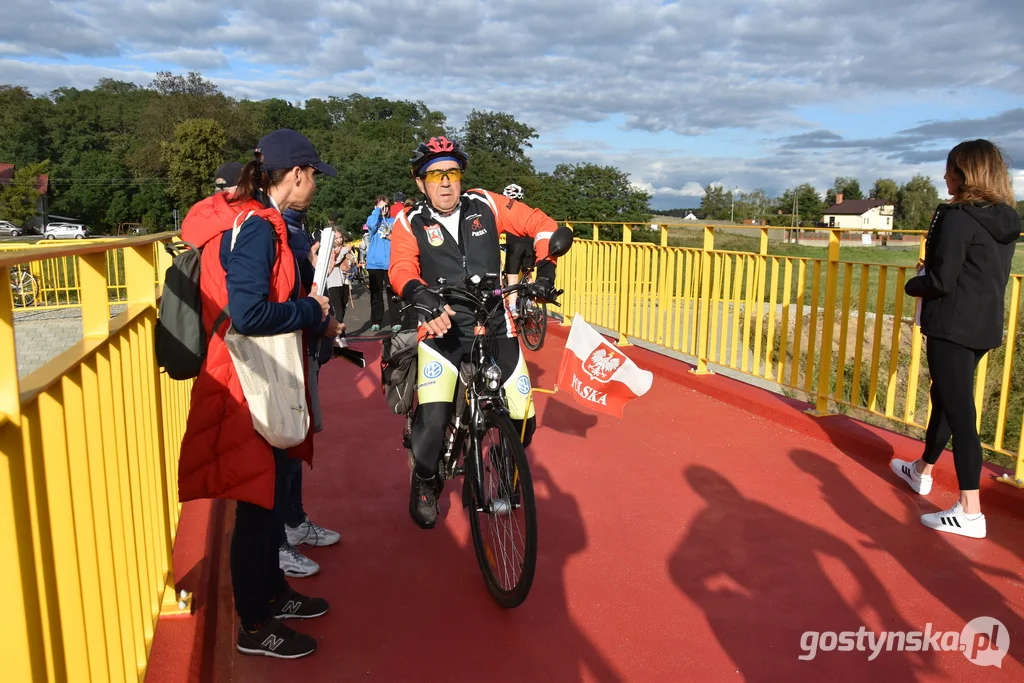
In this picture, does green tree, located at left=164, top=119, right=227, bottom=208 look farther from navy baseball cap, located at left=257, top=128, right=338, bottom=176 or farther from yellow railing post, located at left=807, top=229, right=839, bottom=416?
navy baseball cap, located at left=257, top=128, right=338, bottom=176

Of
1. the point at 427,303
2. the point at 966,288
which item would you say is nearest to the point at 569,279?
the point at 966,288

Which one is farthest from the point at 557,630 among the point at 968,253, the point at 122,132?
the point at 122,132

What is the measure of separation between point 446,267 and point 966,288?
8.79 feet

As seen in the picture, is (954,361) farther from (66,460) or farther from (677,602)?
(66,460)

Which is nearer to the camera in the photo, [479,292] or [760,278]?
[479,292]

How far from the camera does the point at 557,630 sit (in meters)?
3.29

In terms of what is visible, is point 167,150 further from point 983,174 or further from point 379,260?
point 983,174

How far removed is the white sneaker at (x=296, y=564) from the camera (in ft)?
12.3

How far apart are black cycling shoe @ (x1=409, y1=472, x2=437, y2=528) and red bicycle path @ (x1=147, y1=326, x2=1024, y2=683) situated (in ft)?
0.71

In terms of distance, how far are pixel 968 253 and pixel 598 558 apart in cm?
245

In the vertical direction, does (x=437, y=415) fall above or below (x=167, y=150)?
below

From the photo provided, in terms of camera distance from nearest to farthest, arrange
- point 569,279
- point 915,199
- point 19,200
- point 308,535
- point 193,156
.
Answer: point 308,535 < point 569,279 < point 19,200 < point 193,156 < point 915,199

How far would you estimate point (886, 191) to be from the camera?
123188mm

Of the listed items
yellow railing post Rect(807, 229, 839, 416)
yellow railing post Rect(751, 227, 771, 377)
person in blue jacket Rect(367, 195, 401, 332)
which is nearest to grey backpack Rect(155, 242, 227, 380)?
yellow railing post Rect(807, 229, 839, 416)
